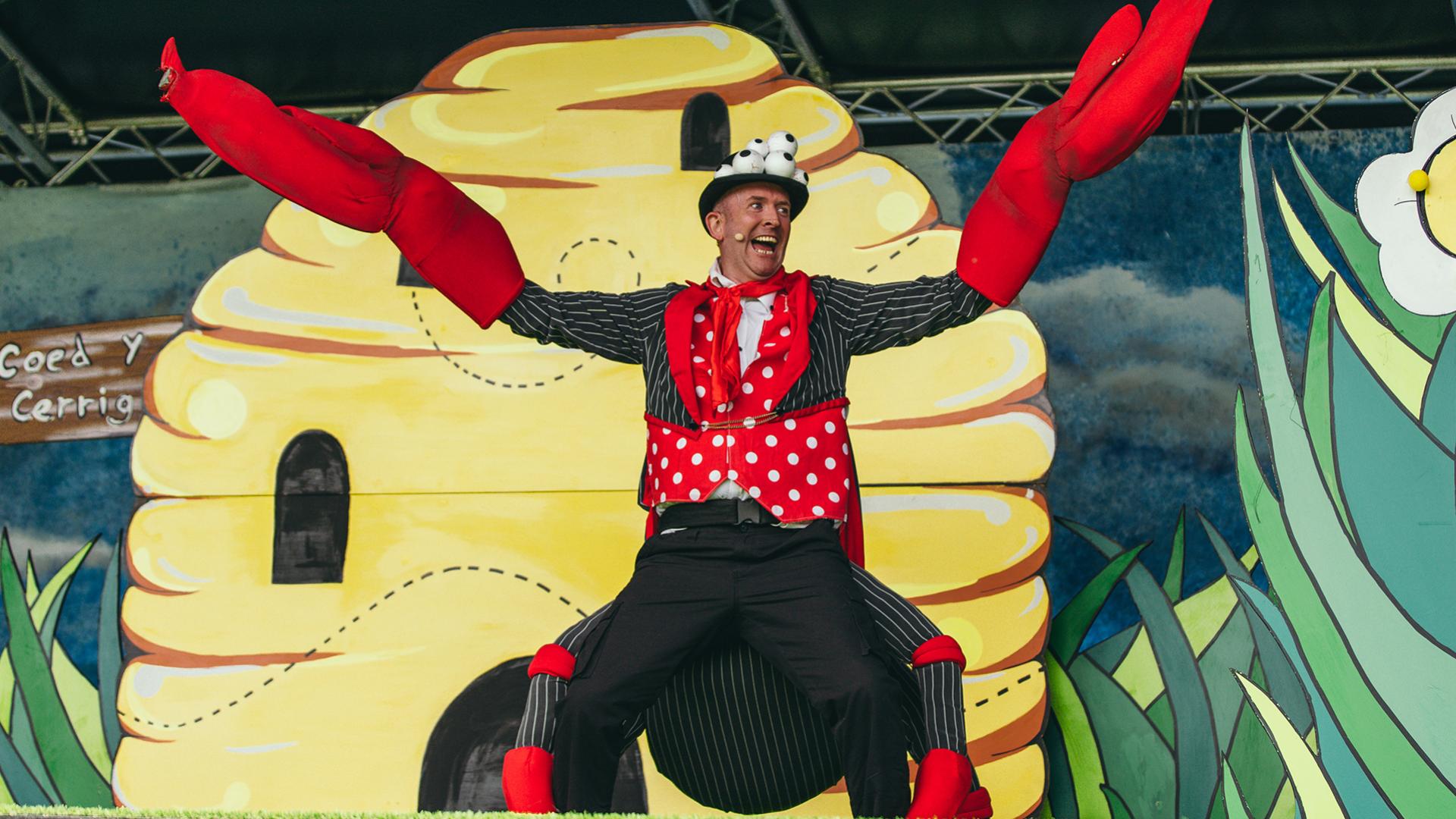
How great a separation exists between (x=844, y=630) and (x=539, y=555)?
1500 millimetres

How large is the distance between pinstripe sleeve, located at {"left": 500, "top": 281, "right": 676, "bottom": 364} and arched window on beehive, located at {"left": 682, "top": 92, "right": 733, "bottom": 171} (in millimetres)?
1158

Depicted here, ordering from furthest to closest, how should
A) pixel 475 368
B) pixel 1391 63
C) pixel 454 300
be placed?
pixel 1391 63 → pixel 475 368 → pixel 454 300

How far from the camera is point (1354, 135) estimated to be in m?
4.87

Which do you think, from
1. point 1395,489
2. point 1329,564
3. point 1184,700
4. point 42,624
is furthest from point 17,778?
point 1395,489

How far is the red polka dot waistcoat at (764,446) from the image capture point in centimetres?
272

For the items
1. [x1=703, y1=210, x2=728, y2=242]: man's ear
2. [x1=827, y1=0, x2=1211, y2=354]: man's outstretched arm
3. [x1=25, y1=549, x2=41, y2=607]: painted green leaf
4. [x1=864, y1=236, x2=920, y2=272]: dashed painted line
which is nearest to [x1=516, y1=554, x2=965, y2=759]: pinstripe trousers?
[x1=827, y1=0, x2=1211, y2=354]: man's outstretched arm

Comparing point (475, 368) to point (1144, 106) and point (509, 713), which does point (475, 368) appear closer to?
point (509, 713)

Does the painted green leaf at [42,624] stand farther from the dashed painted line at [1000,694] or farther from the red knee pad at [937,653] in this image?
the red knee pad at [937,653]

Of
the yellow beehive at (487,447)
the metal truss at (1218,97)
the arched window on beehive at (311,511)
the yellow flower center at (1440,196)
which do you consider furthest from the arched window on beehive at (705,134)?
the yellow flower center at (1440,196)

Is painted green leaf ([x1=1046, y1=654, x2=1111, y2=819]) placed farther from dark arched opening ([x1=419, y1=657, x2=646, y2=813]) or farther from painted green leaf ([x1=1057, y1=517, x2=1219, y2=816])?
dark arched opening ([x1=419, y1=657, x2=646, y2=813])

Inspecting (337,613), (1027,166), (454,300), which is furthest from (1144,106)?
(337,613)

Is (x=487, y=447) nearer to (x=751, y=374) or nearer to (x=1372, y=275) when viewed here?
(x=751, y=374)

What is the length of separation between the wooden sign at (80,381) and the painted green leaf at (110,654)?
58 cm

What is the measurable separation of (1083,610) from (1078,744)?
0.45m
